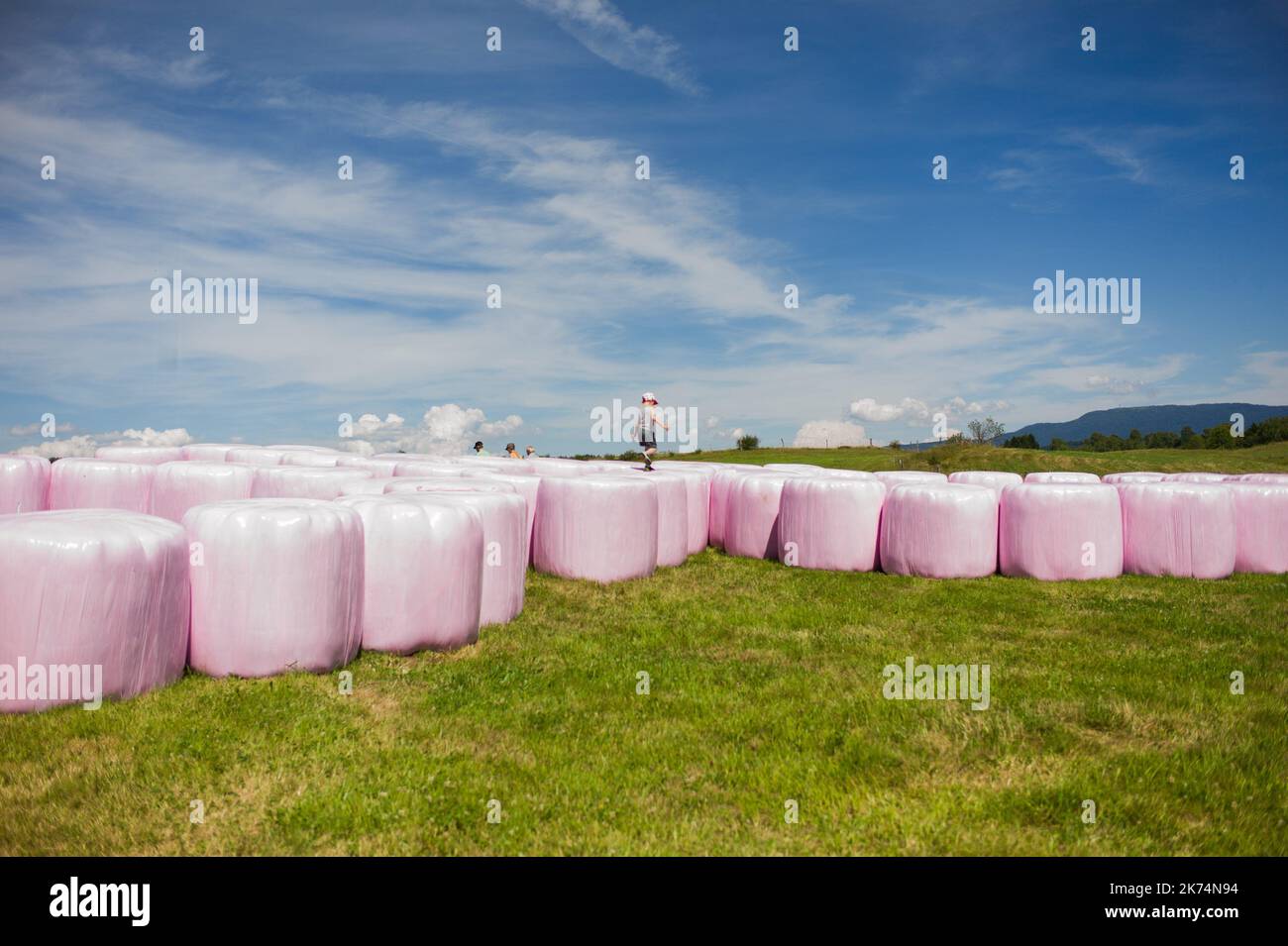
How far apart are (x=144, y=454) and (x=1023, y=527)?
15.0 m

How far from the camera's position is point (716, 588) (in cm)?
1004

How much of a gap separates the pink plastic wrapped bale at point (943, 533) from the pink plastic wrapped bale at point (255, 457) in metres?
10.4

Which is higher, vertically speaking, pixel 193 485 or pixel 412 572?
pixel 193 485

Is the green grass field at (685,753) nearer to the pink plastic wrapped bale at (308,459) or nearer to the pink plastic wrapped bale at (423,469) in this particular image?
the pink plastic wrapped bale at (423,469)

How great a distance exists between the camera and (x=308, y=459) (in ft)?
46.4

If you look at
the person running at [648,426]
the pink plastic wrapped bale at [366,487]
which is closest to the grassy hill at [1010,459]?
the person running at [648,426]

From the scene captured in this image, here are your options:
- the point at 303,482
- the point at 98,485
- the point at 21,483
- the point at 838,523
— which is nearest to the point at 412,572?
the point at 303,482

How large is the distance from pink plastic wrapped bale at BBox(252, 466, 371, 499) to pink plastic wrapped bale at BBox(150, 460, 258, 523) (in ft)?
0.70

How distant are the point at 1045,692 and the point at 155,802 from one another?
5.91 meters

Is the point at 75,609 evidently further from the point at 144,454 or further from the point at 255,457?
the point at 144,454

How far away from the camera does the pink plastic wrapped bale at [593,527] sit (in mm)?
10109
